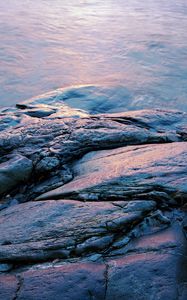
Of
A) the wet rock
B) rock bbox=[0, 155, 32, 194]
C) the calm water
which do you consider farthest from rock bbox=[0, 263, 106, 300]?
the calm water

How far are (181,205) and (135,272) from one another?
0.61m

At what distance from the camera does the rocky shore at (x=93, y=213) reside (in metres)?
2.03

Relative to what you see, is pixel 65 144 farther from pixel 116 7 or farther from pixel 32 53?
pixel 116 7

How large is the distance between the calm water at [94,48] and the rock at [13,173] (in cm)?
265

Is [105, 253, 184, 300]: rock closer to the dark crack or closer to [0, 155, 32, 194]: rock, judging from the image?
the dark crack

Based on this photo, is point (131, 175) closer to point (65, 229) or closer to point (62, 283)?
point (65, 229)

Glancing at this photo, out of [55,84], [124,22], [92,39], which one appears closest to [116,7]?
[124,22]

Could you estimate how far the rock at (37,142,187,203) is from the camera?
2.64 meters

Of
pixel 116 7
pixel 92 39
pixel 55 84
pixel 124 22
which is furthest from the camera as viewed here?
pixel 116 7

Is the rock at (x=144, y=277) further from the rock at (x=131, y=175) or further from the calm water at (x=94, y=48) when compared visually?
the calm water at (x=94, y=48)

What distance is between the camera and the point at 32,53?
7797mm

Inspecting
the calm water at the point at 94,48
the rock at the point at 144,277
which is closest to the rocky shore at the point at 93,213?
the rock at the point at 144,277

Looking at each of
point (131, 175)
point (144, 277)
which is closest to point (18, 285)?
point (144, 277)

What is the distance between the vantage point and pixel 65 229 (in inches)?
94.5
